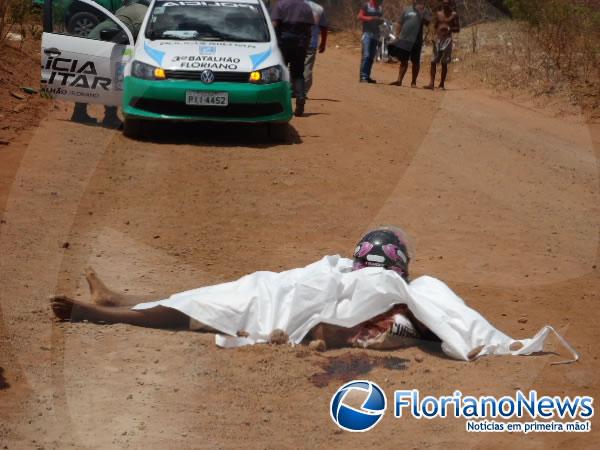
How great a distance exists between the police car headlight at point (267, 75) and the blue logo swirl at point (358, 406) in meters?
7.55

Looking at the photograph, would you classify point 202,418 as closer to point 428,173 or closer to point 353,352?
point 353,352

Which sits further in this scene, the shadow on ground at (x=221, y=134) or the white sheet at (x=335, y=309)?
the shadow on ground at (x=221, y=134)

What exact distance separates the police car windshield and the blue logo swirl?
329 inches

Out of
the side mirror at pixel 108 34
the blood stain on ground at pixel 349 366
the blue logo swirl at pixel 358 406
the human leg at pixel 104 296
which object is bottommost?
the side mirror at pixel 108 34

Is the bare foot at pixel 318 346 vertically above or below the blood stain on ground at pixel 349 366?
below

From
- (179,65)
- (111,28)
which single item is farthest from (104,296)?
(111,28)

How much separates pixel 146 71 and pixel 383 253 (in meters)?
6.74

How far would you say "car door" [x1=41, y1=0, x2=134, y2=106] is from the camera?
13.8m

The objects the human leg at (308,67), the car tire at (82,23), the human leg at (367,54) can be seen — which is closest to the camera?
the car tire at (82,23)

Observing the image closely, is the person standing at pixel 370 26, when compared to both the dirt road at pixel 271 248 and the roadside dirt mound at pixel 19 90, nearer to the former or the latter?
the dirt road at pixel 271 248

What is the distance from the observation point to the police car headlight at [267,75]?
13156mm

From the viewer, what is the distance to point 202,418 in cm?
565

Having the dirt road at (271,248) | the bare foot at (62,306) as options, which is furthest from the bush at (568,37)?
the bare foot at (62,306)

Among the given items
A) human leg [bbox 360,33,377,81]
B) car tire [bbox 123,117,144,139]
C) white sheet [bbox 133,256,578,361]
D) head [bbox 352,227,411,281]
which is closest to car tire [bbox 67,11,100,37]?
car tire [bbox 123,117,144,139]
